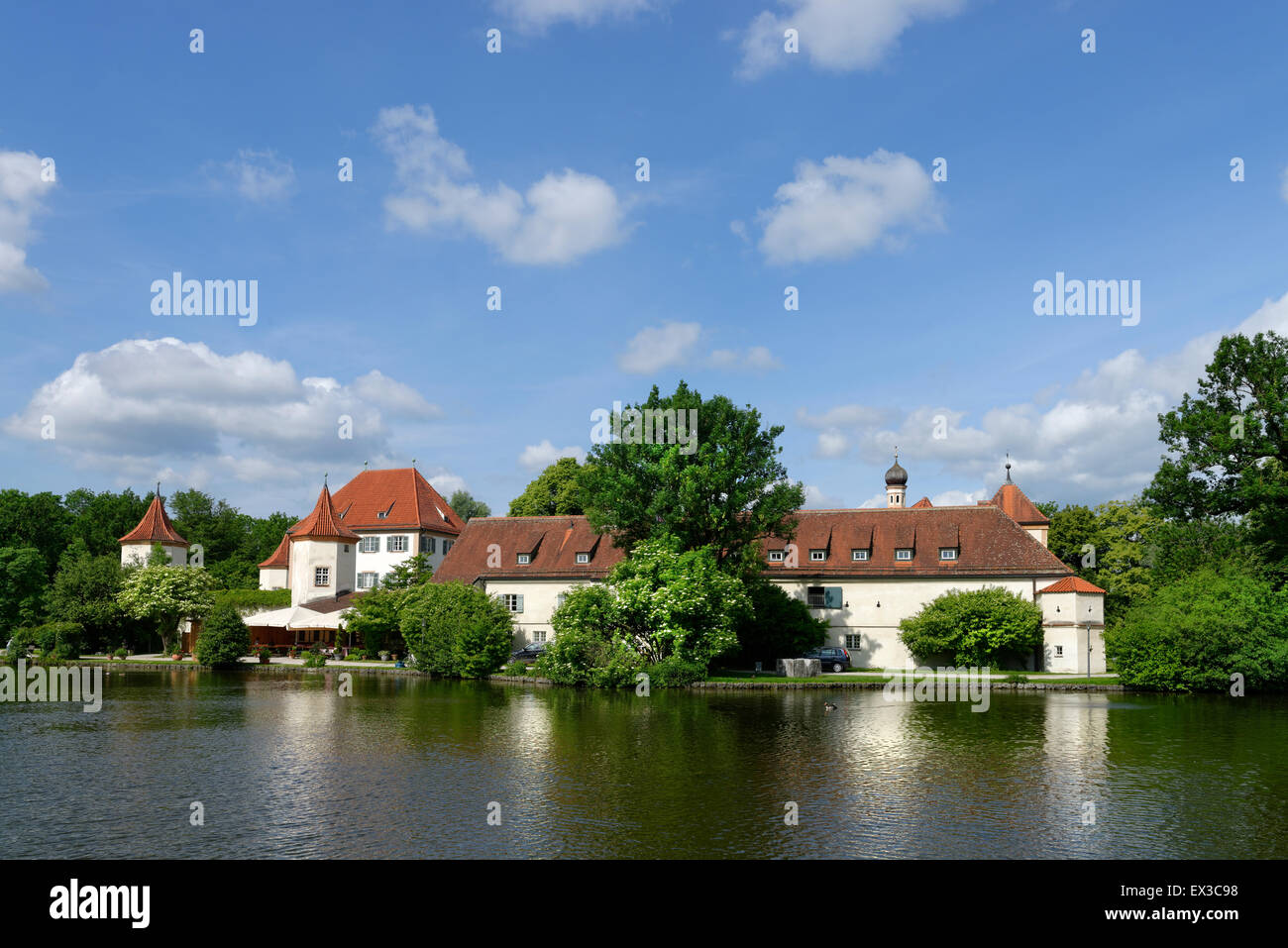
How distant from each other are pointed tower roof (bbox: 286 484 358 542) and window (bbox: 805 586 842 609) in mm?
35309

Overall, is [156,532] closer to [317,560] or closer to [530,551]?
[317,560]

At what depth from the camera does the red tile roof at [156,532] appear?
75.1m

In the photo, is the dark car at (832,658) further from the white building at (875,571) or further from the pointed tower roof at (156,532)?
the pointed tower roof at (156,532)

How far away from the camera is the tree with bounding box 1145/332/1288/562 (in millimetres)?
44562

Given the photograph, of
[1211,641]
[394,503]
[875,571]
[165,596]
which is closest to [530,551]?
[875,571]

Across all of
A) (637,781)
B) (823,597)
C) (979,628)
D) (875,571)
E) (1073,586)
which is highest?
(875,571)

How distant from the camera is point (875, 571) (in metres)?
52.1

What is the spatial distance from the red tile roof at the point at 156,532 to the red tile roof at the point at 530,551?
29.7m

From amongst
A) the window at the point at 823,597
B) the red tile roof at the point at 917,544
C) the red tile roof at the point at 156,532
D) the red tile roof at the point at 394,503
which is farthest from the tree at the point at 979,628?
the red tile roof at the point at 156,532

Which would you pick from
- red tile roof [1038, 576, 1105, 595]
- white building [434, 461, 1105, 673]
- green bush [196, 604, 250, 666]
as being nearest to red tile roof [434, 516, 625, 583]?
white building [434, 461, 1105, 673]

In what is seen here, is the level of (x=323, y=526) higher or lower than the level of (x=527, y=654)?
higher

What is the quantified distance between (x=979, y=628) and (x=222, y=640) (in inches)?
1646

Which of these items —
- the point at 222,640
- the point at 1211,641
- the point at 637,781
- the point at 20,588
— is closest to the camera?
the point at 637,781

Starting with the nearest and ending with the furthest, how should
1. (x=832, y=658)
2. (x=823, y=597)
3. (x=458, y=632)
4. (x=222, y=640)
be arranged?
(x=458, y=632) → (x=832, y=658) → (x=823, y=597) → (x=222, y=640)
